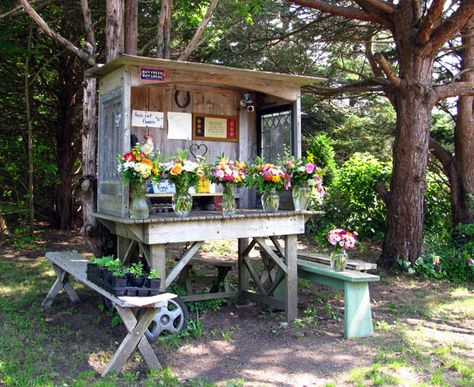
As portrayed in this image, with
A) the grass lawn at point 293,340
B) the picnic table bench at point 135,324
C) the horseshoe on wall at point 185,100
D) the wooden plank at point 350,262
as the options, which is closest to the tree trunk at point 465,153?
the grass lawn at point 293,340

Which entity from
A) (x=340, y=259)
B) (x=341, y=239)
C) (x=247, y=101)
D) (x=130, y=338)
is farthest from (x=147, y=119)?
(x=130, y=338)

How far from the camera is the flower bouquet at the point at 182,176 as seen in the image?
16.2 ft

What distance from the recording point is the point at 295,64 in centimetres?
1048

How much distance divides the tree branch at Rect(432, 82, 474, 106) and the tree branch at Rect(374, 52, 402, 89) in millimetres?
616

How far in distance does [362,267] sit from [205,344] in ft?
6.26

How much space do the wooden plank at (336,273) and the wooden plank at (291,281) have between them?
0.51 feet

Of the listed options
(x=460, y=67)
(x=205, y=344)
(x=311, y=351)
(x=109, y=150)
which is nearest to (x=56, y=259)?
(x=109, y=150)

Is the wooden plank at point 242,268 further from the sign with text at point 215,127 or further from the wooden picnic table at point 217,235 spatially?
the sign with text at point 215,127

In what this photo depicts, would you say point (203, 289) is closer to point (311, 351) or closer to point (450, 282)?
point (311, 351)

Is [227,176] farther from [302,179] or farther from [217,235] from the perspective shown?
[302,179]

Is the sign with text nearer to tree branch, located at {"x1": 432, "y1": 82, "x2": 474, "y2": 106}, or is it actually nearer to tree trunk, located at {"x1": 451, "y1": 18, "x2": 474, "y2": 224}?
tree branch, located at {"x1": 432, "y1": 82, "x2": 474, "y2": 106}

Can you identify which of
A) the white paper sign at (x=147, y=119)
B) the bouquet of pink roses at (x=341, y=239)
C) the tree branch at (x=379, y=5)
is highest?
the tree branch at (x=379, y=5)

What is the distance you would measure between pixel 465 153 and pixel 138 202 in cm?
681

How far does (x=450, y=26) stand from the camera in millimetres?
7535
